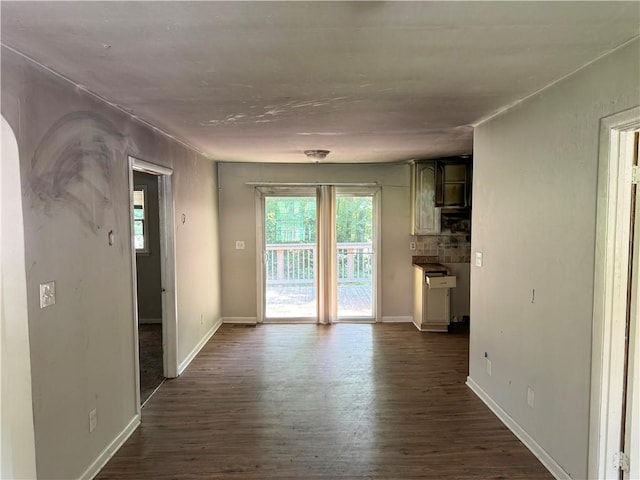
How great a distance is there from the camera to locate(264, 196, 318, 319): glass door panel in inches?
230

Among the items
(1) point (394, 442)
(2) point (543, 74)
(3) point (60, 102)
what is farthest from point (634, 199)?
(3) point (60, 102)

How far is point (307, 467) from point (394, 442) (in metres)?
0.65

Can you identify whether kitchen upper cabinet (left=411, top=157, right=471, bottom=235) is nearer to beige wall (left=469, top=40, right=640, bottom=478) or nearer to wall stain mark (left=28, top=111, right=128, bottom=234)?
beige wall (left=469, top=40, right=640, bottom=478)

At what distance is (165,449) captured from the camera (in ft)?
Answer: 8.73

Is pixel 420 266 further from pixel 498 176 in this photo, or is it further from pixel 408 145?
pixel 498 176

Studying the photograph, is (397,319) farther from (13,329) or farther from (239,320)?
(13,329)

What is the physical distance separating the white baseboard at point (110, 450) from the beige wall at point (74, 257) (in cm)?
4

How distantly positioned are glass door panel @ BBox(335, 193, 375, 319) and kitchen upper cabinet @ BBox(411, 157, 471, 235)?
721 mm

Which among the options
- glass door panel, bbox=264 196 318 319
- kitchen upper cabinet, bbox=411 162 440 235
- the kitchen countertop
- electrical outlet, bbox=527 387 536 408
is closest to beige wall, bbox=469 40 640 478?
electrical outlet, bbox=527 387 536 408

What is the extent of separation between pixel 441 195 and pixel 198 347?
3.73 meters

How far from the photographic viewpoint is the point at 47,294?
197 centimetres

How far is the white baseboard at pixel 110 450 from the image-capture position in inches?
91.7

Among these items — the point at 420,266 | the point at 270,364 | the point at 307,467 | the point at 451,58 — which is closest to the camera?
the point at 451,58

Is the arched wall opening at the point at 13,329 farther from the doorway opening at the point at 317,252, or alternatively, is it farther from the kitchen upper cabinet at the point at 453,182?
the kitchen upper cabinet at the point at 453,182
